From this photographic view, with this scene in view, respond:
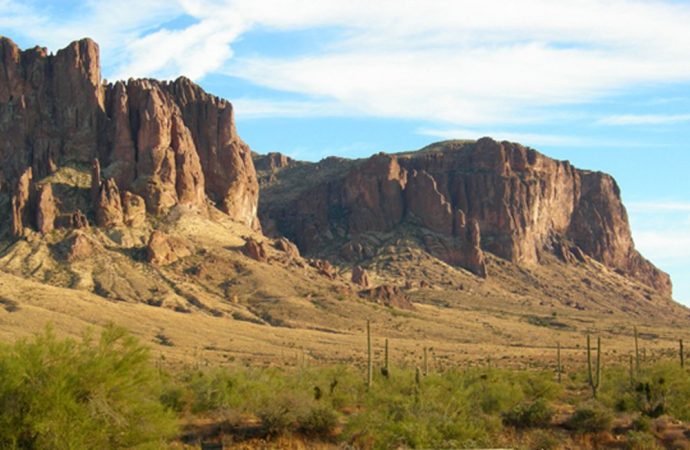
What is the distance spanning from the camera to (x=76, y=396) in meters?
22.1

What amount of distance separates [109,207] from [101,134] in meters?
20.6

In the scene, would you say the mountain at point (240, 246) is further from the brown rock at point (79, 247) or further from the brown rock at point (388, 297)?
the brown rock at point (388, 297)

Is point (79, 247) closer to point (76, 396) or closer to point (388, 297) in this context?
point (388, 297)

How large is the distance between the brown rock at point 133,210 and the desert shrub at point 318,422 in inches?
3815

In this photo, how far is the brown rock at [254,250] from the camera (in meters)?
130

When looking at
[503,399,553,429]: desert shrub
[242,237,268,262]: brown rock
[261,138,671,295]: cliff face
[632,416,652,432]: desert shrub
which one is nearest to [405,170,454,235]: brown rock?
[261,138,671,295]: cliff face

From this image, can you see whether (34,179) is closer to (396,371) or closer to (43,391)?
(396,371)

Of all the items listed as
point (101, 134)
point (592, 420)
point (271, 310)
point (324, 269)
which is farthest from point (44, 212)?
point (592, 420)

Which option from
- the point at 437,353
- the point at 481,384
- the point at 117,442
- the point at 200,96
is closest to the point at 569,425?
the point at 481,384

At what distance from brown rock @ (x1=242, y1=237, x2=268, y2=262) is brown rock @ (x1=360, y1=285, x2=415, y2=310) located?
50.2 feet

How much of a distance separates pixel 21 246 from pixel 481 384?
282 feet

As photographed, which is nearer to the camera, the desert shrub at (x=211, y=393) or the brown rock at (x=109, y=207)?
the desert shrub at (x=211, y=393)

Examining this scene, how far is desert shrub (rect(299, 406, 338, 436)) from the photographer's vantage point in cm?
3334

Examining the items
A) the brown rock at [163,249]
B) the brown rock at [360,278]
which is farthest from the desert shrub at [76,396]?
the brown rock at [360,278]
